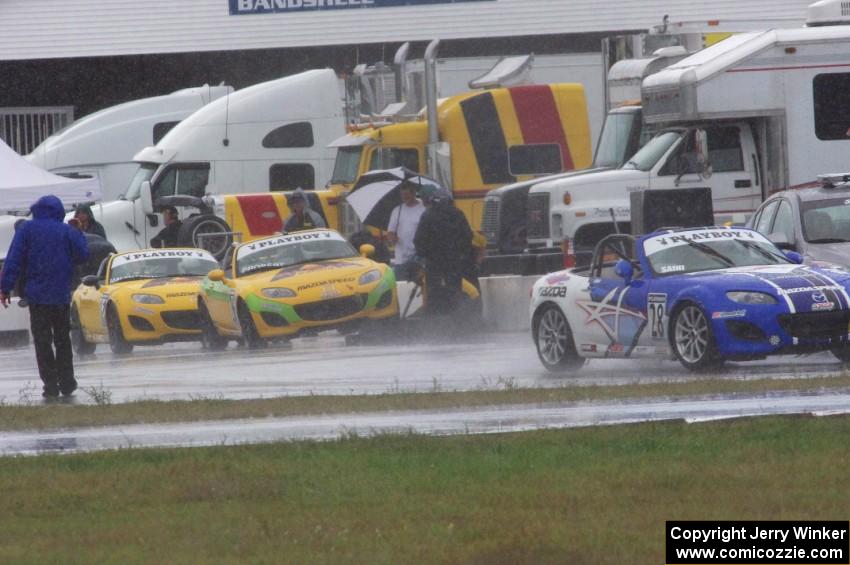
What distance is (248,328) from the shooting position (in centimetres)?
2041

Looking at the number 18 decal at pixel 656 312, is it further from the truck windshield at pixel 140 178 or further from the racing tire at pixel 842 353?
the truck windshield at pixel 140 178

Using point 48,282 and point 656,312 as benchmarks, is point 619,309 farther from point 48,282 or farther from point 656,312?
point 48,282

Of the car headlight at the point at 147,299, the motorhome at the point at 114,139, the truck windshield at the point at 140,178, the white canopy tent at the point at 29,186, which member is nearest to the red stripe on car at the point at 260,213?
the truck windshield at the point at 140,178

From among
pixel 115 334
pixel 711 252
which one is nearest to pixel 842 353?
pixel 711 252

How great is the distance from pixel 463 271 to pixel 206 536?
14.2 meters

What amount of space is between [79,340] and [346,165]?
17.6 ft

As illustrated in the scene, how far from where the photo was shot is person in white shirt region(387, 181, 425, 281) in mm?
22562

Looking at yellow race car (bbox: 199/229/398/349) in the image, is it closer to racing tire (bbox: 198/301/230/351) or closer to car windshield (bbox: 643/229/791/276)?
racing tire (bbox: 198/301/230/351)

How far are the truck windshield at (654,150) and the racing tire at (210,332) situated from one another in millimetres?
5550

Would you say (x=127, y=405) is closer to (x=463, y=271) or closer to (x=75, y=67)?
(x=463, y=271)

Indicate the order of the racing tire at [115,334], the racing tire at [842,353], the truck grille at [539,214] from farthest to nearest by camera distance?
the truck grille at [539,214] → the racing tire at [115,334] → the racing tire at [842,353]

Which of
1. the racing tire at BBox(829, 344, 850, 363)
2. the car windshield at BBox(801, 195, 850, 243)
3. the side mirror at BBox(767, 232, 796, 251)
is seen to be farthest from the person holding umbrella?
the racing tire at BBox(829, 344, 850, 363)

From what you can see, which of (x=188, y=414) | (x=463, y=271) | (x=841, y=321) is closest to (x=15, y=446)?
(x=188, y=414)

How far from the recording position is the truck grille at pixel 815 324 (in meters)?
14.2
